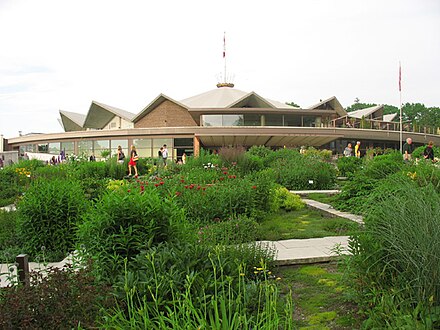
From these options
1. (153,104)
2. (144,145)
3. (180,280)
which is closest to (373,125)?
(144,145)

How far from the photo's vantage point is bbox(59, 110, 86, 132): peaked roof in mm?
59481

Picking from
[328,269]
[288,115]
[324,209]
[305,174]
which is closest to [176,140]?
[288,115]

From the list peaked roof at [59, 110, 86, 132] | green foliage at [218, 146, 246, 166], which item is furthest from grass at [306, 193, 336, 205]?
peaked roof at [59, 110, 86, 132]

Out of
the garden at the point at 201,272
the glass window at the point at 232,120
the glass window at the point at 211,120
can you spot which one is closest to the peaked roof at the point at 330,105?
the glass window at the point at 232,120

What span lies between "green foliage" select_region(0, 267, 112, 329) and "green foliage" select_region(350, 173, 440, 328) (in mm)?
2094

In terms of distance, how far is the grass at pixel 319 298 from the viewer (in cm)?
314

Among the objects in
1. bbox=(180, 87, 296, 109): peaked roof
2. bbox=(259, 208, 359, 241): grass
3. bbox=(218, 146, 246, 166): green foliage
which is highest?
bbox=(180, 87, 296, 109): peaked roof

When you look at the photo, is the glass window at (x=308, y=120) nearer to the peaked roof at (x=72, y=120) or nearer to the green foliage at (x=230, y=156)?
the green foliage at (x=230, y=156)

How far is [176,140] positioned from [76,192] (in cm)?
3440

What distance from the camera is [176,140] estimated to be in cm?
4044

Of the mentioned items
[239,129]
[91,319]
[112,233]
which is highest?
[239,129]

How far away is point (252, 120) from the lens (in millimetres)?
41781

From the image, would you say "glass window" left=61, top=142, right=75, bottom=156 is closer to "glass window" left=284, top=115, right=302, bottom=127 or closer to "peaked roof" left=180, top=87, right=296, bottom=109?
"peaked roof" left=180, top=87, right=296, bottom=109

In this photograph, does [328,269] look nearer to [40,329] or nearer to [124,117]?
[40,329]
